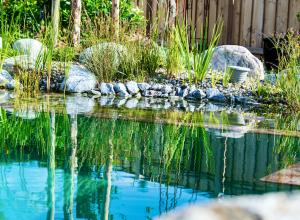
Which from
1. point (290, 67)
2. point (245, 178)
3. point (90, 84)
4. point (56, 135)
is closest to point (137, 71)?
point (90, 84)

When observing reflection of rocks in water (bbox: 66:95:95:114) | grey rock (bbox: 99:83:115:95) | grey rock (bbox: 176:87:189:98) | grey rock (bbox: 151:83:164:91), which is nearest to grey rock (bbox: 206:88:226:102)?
grey rock (bbox: 176:87:189:98)

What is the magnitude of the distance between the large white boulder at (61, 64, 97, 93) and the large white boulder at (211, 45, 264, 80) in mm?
2227

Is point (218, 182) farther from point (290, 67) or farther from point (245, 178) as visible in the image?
point (290, 67)

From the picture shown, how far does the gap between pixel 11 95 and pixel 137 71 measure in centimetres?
189

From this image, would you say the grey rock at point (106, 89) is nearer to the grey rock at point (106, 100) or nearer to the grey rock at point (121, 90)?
the grey rock at point (121, 90)

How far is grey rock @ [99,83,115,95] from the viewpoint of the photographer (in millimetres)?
8352

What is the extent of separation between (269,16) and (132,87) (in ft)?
15.1

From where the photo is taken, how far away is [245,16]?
1205 cm

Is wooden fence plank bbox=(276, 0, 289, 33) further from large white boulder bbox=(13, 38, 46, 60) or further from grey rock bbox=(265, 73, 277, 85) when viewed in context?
large white boulder bbox=(13, 38, 46, 60)

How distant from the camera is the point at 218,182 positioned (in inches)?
154

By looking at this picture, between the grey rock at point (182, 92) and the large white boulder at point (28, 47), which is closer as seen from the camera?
the grey rock at point (182, 92)

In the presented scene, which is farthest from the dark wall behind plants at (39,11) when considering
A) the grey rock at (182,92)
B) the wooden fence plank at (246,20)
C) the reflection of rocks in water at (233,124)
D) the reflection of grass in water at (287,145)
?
the reflection of grass in water at (287,145)

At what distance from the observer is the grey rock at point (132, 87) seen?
840 centimetres

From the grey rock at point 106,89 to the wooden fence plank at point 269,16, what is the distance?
4.66 meters
